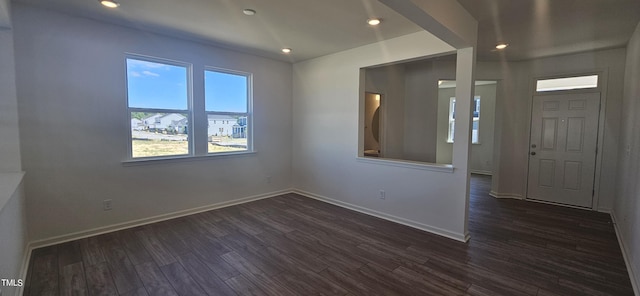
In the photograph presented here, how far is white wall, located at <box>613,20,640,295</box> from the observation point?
8.23 ft

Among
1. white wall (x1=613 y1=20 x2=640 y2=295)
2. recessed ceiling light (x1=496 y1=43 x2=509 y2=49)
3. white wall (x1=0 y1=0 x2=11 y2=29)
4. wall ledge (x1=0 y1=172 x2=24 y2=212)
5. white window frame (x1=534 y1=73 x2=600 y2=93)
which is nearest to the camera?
wall ledge (x1=0 y1=172 x2=24 y2=212)

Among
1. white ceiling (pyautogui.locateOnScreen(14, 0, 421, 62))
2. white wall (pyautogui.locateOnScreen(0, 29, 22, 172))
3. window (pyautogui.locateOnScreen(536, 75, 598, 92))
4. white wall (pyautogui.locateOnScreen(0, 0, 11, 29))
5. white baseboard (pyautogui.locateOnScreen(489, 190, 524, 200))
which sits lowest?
white baseboard (pyautogui.locateOnScreen(489, 190, 524, 200))

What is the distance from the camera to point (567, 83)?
4.70 m

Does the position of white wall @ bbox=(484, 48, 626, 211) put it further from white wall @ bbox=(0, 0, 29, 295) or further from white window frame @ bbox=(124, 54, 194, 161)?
white wall @ bbox=(0, 0, 29, 295)

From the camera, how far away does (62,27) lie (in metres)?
3.02

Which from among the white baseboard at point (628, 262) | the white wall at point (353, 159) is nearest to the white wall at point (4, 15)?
the white wall at point (353, 159)

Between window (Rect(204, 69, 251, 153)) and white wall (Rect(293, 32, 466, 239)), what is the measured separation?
1007 mm

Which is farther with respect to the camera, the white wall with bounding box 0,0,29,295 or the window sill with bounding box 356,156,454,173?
the window sill with bounding box 356,156,454,173

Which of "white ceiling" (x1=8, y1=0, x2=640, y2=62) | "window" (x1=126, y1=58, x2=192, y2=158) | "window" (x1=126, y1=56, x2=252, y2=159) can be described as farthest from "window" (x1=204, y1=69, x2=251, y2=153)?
"white ceiling" (x1=8, y1=0, x2=640, y2=62)

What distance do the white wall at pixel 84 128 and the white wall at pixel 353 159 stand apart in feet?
5.67

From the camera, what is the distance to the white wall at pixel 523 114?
4.27 metres

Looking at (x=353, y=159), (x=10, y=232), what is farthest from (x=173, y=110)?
(x=353, y=159)

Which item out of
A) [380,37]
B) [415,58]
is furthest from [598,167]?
[380,37]

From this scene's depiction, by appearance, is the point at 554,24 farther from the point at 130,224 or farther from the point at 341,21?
A: the point at 130,224
